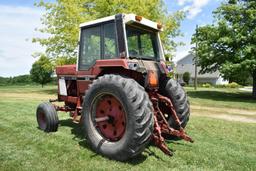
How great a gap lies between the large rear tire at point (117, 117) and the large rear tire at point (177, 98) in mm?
1459

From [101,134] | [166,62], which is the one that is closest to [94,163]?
[101,134]

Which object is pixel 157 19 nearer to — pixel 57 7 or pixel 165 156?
pixel 57 7

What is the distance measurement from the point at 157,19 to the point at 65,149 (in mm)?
20408

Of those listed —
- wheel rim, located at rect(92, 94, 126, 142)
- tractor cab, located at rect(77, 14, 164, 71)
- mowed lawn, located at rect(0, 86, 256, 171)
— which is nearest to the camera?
mowed lawn, located at rect(0, 86, 256, 171)

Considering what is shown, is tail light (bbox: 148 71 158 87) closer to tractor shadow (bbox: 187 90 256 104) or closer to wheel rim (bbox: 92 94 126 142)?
wheel rim (bbox: 92 94 126 142)

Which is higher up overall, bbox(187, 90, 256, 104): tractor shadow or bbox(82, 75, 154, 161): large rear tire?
bbox(82, 75, 154, 161): large rear tire

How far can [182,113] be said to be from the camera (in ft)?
19.6

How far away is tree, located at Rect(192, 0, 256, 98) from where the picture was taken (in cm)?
1981

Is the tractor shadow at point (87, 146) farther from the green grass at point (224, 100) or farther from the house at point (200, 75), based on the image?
the house at point (200, 75)

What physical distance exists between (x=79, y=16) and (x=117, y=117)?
18040 millimetres

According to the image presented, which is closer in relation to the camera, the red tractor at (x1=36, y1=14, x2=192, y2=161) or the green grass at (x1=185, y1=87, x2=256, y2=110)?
the red tractor at (x1=36, y1=14, x2=192, y2=161)

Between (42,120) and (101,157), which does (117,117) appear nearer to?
(101,157)

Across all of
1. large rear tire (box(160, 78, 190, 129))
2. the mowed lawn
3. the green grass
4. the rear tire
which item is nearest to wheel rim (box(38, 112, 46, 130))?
the rear tire

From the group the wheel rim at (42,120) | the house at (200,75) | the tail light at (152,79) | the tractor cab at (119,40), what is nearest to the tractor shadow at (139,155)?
the wheel rim at (42,120)
